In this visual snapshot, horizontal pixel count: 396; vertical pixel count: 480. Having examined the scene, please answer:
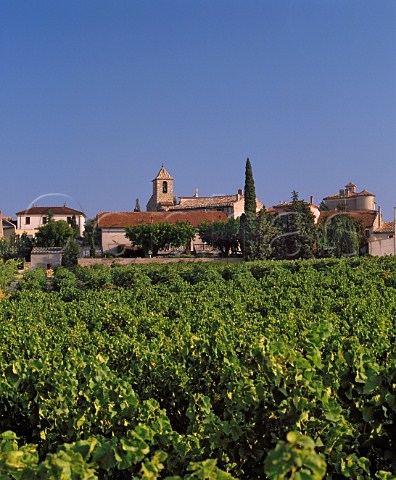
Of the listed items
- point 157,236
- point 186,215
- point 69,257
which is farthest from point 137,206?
point 69,257

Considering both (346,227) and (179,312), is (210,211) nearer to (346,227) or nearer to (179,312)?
(346,227)

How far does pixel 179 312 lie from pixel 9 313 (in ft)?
12.9

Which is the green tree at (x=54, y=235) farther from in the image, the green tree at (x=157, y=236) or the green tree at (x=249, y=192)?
the green tree at (x=249, y=192)

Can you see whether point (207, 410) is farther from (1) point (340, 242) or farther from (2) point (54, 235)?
(2) point (54, 235)

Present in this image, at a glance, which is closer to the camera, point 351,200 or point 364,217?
point 364,217

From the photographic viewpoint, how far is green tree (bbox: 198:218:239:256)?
62.8 meters

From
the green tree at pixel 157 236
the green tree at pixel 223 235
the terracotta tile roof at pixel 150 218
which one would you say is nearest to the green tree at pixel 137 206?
the terracotta tile roof at pixel 150 218

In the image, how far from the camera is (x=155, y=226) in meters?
61.8

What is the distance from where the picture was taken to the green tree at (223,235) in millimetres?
62812

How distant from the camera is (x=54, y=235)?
75625 millimetres

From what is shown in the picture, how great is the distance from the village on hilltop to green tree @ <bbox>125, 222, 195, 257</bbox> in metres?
7.36

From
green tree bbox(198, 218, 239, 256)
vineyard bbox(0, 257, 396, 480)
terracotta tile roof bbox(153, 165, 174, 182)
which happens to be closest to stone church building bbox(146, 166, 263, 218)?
terracotta tile roof bbox(153, 165, 174, 182)

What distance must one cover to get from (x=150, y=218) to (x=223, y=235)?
17673mm

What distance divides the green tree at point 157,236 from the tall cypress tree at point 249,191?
6298 millimetres
